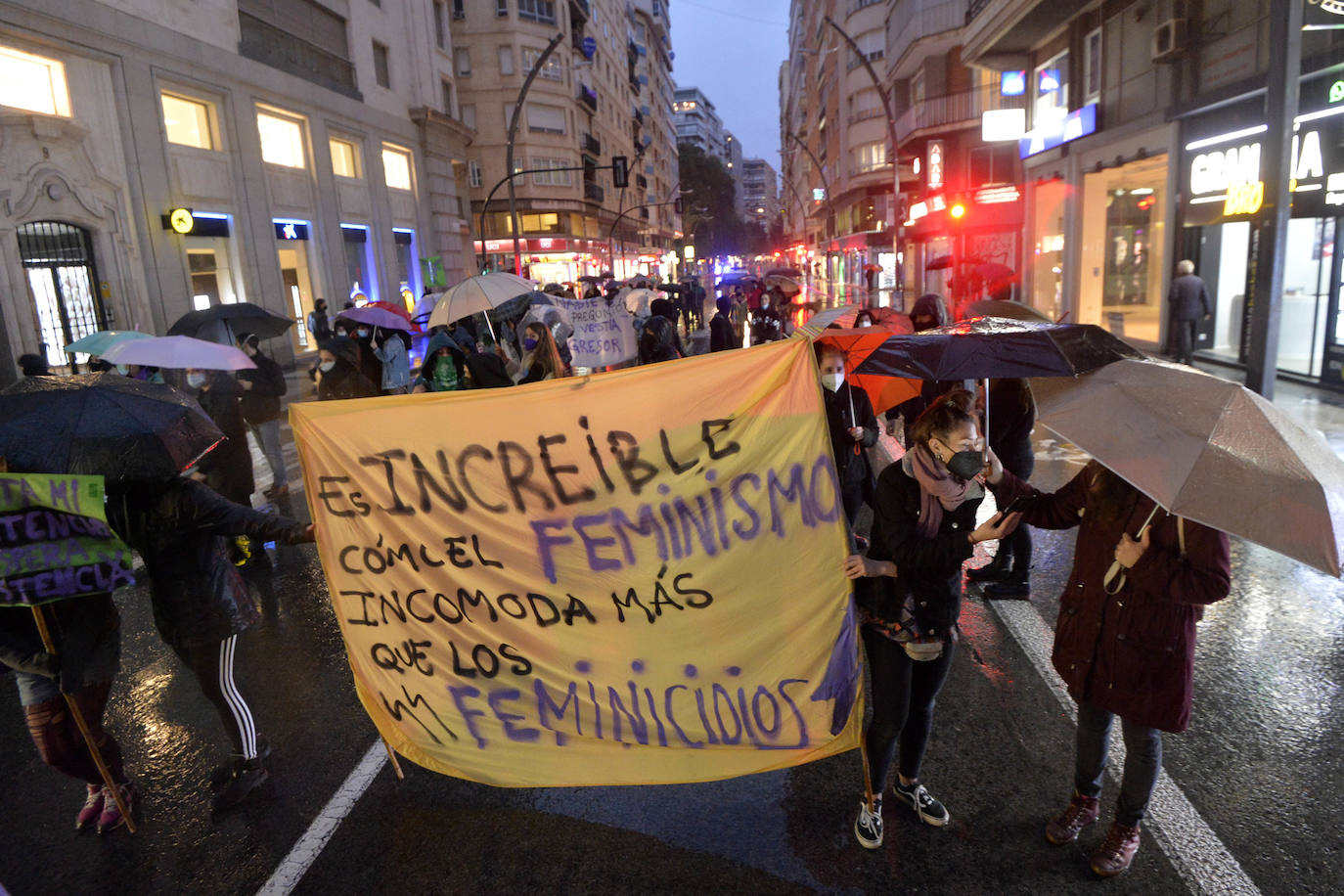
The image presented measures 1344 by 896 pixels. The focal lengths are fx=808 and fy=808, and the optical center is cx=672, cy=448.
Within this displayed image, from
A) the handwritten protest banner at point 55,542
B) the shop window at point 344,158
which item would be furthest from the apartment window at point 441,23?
the handwritten protest banner at point 55,542

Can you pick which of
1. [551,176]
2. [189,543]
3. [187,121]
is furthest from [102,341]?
[551,176]

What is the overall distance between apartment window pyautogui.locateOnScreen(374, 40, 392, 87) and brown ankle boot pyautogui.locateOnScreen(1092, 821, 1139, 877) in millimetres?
29977

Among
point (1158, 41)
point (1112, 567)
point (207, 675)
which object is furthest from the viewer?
point (1158, 41)

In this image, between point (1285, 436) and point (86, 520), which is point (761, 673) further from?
point (86, 520)

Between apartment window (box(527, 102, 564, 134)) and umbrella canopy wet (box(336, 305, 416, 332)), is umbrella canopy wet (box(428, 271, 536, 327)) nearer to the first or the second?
umbrella canopy wet (box(336, 305, 416, 332))

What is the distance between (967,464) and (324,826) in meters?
3.10

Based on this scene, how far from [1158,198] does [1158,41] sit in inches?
127

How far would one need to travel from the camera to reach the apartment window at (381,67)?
27.3 meters

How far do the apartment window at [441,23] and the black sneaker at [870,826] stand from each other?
36040 millimetres

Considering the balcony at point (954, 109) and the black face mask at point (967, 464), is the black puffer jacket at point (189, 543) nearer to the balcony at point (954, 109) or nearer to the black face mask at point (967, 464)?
the black face mask at point (967, 464)

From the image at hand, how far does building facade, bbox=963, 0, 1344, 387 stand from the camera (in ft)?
39.2

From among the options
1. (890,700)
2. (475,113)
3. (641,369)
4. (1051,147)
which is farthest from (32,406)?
(475,113)

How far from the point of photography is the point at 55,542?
328 cm

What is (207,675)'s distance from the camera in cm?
373
